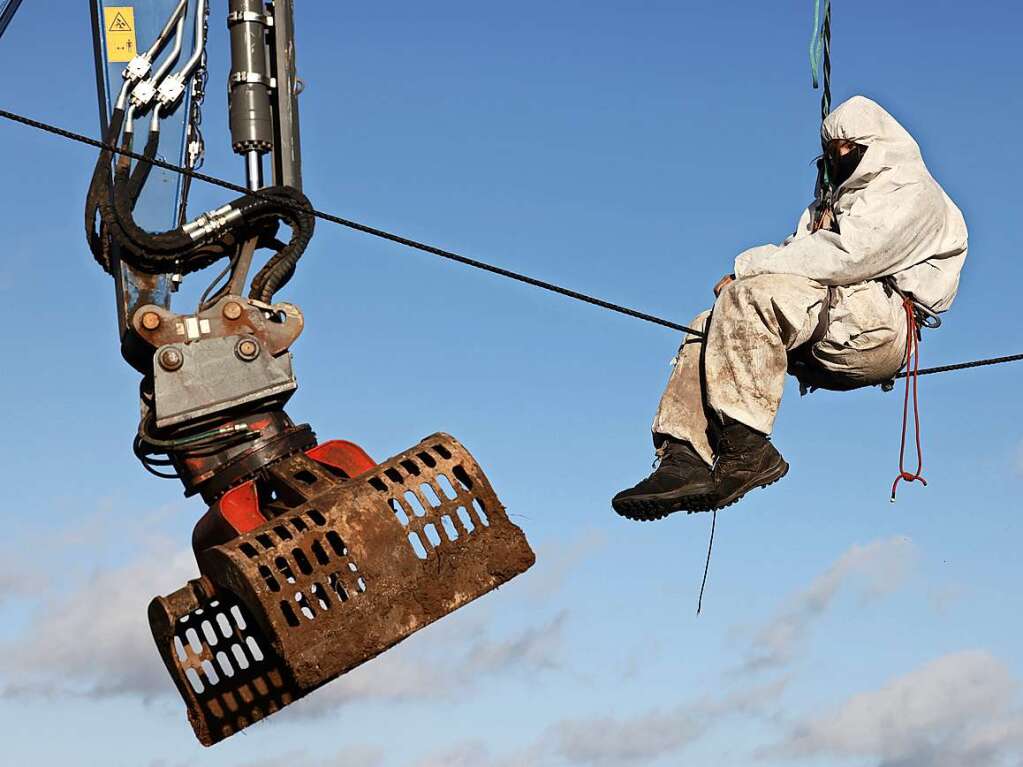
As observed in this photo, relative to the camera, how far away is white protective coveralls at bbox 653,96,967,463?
8836mm

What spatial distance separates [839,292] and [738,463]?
0.96 meters

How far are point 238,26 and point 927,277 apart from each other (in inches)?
137

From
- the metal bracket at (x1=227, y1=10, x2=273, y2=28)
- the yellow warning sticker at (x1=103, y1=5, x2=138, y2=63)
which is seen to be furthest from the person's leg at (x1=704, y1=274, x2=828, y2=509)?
the yellow warning sticker at (x1=103, y1=5, x2=138, y2=63)

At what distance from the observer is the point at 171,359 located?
812cm

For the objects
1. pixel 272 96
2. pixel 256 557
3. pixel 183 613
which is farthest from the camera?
pixel 272 96

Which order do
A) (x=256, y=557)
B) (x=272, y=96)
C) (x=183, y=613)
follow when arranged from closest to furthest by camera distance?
(x=256, y=557) < (x=183, y=613) < (x=272, y=96)

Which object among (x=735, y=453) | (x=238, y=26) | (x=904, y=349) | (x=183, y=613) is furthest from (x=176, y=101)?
(x=904, y=349)

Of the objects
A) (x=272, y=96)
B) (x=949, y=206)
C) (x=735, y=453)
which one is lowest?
(x=735, y=453)

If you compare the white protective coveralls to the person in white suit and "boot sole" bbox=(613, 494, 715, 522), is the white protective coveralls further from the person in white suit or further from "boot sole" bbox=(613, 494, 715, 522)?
"boot sole" bbox=(613, 494, 715, 522)

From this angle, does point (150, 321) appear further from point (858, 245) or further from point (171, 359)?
point (858, 245)

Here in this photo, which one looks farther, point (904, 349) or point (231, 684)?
point (904, 349)

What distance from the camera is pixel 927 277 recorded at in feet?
30.2

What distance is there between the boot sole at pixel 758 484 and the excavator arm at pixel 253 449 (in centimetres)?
148

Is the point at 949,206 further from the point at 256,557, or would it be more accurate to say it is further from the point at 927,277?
the point at 256,557
